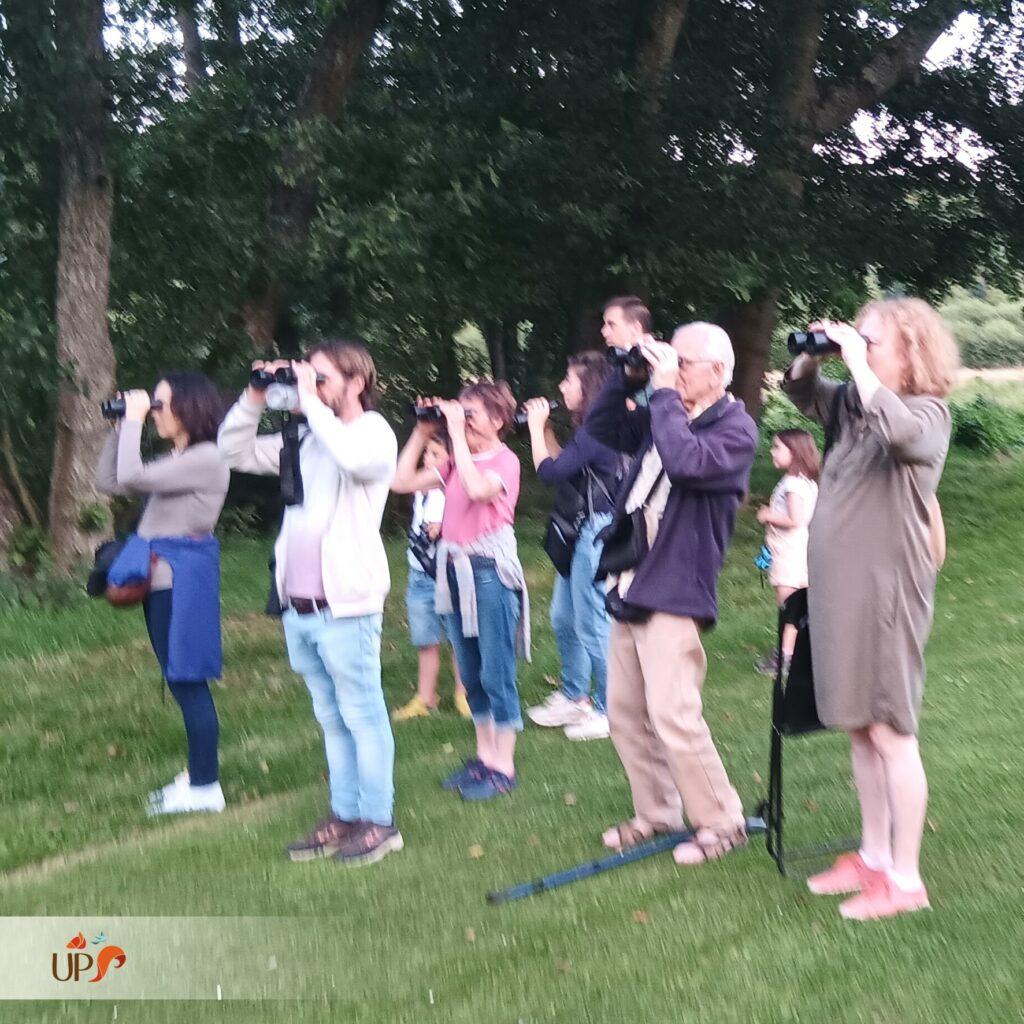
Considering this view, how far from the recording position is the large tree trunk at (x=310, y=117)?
1172 cm

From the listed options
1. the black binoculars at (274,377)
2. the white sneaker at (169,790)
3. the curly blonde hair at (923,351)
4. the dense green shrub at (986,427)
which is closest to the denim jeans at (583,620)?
the black binoculars at (274,377)

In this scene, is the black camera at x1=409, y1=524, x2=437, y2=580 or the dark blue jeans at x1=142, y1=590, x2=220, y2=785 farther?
the black camera at x1=409, y1=524, x2=437, y2=580

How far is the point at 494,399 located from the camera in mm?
5254

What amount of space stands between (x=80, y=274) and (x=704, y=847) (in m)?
8.37

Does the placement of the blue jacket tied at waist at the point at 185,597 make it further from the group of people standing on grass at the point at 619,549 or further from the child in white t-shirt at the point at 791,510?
the child in white t-shirt at the point at 791,510

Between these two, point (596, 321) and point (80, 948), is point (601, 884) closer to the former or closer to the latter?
point (80, 948)

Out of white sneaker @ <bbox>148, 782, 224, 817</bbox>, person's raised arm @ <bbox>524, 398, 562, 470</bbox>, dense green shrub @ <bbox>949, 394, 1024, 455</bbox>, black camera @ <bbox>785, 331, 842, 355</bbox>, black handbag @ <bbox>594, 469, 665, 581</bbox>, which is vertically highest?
black camera @ <bbox>785, 331, 842, 355</bbox>

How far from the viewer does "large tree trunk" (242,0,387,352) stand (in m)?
11.7

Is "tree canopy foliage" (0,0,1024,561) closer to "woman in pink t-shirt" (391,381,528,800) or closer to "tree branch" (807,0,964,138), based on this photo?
"tree branch" (807,0,964,138)

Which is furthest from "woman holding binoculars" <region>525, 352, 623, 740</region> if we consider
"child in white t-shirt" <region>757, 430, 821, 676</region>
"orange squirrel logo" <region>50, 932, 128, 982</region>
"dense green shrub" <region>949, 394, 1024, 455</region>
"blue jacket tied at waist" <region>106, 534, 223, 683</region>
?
"dense green shrub" <region>949, 394, 1024, 455</region>

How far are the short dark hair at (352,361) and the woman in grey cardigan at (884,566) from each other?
1.68 m

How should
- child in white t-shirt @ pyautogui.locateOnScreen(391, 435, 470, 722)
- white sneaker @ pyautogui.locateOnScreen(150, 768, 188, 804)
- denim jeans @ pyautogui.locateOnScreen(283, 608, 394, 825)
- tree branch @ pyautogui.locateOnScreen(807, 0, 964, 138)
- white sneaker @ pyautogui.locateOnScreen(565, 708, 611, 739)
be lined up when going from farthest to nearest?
tree branch @ pyautogui.locateOnScreen(807, 0, 964, 138), child in white t-shirt @ pyautogui.locateOnScreen(391, 435, 470, 722), white sneaker @ pyautogui.locateOnScreen(565, 708, 611, 739), white sneaker @ pyautogui.locateOnScreen(150, 768, 188, 804), denim jeans @ pyautogui.locateOnScreen(283, 608, 394, 825)

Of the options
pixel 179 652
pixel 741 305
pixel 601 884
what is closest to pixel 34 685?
pixel 179 652

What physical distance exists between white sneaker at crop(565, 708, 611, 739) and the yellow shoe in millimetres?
826
